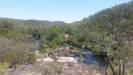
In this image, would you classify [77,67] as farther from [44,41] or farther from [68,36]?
[68,36]

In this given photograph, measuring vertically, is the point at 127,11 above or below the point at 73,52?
above

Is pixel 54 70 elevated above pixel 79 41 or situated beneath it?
elevated above

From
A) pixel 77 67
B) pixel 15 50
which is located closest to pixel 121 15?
pixel 15 50

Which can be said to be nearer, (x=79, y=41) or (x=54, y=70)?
(x=54, y=70)

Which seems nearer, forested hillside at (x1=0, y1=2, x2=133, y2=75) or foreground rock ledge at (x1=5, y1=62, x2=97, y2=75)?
foreground rock ledge at (x1=5, y1=62, x2=97, y2=75)

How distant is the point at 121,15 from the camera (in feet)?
228

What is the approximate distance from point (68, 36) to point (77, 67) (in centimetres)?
5962

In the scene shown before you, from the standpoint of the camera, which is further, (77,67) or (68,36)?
(68,36)

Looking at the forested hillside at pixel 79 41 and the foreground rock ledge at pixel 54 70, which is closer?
the foreground rock ledge at pixel 54 70

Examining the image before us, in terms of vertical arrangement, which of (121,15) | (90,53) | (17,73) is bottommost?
(90,53)

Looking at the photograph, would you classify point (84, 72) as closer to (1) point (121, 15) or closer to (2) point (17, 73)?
(2) point (17, 73)

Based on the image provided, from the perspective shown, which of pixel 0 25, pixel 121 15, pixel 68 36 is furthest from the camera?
pixel 121 15

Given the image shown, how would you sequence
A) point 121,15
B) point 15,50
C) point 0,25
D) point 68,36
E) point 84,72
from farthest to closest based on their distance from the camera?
1. point 121,15
2. point 68,36
3. point 0,25
4. point 15,50
5. point 84,72

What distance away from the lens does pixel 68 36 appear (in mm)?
65250
